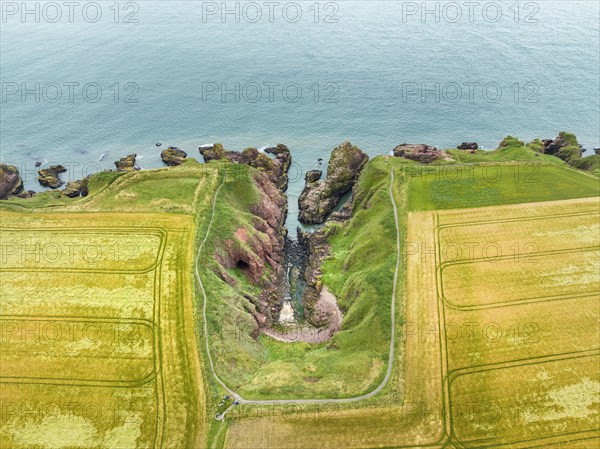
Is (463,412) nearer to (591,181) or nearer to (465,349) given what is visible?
(465,349)

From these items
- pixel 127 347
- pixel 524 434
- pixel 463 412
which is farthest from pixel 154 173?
pixel 524 434

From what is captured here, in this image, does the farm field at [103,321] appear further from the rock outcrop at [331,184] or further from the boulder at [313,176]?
the boulder at [313,176]

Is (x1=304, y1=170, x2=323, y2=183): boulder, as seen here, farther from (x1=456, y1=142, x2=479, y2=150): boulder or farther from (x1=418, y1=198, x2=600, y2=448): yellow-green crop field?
(x1=456, y1=142, x2=479, y2=150): boulder

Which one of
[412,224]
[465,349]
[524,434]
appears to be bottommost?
[524,434]

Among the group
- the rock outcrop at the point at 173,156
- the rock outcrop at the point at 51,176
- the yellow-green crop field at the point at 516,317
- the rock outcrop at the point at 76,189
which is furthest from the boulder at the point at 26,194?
the yellow-green crop field at the point at 516,317

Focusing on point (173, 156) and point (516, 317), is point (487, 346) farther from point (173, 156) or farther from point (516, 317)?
point (173, 156)

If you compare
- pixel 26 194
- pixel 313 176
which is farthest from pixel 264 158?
pixel 26 194
